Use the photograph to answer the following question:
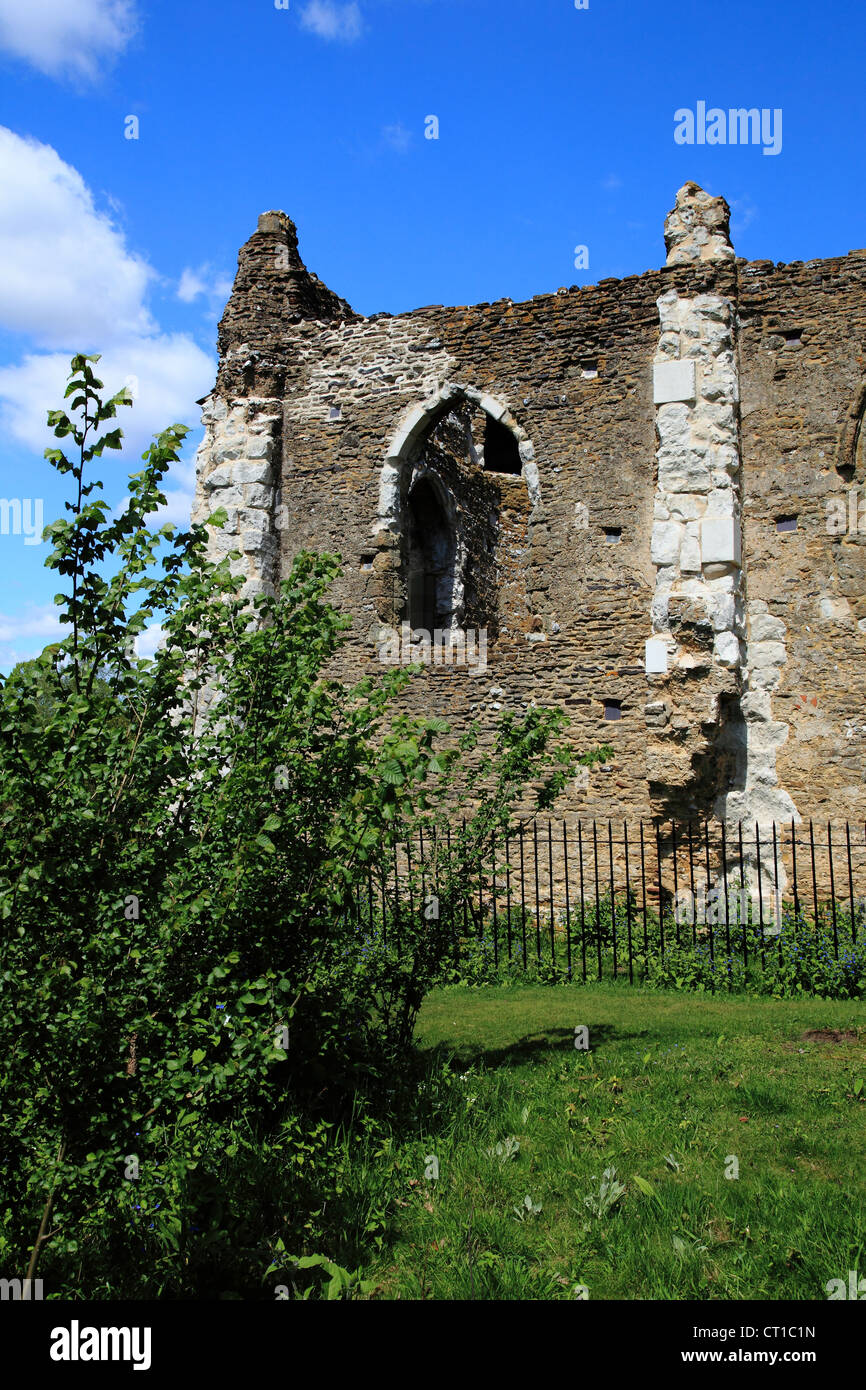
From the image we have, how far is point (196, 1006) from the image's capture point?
3.08m

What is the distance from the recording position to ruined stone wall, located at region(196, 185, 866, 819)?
9703 millimetres

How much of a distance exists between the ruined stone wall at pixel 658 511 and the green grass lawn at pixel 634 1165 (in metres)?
3.71

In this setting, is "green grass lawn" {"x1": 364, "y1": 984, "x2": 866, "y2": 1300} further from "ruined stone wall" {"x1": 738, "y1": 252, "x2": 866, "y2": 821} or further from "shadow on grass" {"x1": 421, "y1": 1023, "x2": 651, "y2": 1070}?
"ruined stone wall" {"x1": 738, "y1": 252, "x2": 866, "y2": 821}

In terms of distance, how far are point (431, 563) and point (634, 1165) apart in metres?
13.3

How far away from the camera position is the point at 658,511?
33.3ft

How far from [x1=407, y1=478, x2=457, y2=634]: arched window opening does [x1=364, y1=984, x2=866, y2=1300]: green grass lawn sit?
35.6 feet

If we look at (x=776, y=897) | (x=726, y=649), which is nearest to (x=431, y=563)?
(x=726, y=649)

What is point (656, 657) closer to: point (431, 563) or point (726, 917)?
point (726, 917)

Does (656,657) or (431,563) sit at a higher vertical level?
(431,563)

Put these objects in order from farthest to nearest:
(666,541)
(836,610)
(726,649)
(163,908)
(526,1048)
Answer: (666,541)
(836,610)
(726,649)
(526,1048)
(163,908)

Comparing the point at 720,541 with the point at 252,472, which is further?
the point at 252,472

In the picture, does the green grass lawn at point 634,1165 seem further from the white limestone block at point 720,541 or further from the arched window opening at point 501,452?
the arched window opening at point 501,452
